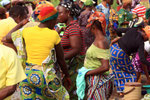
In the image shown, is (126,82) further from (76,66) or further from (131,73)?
(76,66)

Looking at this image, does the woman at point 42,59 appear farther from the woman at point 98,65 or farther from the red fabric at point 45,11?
the woman at point 98,65

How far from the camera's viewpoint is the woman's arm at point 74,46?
14.4 ft

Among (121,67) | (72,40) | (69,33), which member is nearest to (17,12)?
(69,33)

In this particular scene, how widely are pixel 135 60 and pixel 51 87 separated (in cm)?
336

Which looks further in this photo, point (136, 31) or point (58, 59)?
point (136, 31)

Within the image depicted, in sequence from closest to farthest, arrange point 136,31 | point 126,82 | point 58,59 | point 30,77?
point 30,77 < point 58,59 < point 136,31 < point 126,82

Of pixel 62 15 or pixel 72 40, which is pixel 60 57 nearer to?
pixel 72 40

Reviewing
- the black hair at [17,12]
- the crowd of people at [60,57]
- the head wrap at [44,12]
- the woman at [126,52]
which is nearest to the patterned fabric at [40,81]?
the crowd of people at [60,57]

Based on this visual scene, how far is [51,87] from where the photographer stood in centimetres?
369

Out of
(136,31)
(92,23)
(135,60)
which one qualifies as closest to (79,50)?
(92,23)

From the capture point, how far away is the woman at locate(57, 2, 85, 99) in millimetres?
4422

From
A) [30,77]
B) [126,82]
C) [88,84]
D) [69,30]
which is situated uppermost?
[69,30]

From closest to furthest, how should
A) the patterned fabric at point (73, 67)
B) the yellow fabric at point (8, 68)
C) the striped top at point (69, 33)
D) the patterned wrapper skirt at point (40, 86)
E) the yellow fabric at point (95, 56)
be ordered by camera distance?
the yellow fabric at point (8, 68), the patterned wrapper skirt at point (40, 86), the yellow fabric at point (95, 56), the striped top at point (69, 33), the patterned fabric at point (73, 67)

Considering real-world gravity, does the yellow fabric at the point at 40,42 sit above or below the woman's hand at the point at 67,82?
above
